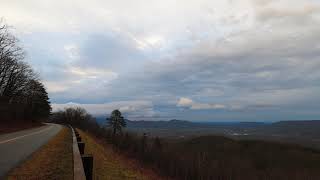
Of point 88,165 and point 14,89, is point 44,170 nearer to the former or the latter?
point 88,165

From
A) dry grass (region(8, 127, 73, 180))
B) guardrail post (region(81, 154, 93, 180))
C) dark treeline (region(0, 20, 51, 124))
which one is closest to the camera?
guardrail post (region(81, 154, 93, 180))

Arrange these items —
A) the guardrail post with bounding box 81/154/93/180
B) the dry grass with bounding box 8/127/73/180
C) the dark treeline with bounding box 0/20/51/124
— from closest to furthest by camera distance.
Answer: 1. the guardrail post with bounding box 81/154/93/180
2. the dry grass with bounding box 8/127/73/180
3. the dark treeline with bounding box 0/20/51/124

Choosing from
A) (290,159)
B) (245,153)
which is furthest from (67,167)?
(245,153)

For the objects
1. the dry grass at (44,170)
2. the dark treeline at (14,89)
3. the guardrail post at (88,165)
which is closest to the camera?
the guardrail post at (88,165)

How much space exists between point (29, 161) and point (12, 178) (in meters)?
4.05

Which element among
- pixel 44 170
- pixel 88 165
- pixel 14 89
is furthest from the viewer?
pixel 14 89

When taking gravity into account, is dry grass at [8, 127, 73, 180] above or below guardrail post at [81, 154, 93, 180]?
below

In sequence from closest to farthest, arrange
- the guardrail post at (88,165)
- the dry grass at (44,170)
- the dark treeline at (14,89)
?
1. the guardrail post at (88,165)
2. the dry grass at (44,170)
3. the dark treeline at (14,89)

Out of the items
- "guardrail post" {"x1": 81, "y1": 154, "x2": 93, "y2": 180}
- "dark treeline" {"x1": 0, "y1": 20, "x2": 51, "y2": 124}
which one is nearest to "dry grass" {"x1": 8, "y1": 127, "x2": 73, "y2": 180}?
"guardrail post" {"x1": 81, "y1": 154, "x2": 93, "y2": 180}

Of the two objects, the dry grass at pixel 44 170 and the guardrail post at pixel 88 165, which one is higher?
the guardrail post at pixel 88 165

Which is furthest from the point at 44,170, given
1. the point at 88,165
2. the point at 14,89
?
the point at 14,89

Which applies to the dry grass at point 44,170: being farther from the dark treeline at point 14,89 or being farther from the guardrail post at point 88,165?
the dark treeline at point 14,89

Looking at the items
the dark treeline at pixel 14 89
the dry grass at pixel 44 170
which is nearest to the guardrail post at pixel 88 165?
the dry grass at pixel 44 170

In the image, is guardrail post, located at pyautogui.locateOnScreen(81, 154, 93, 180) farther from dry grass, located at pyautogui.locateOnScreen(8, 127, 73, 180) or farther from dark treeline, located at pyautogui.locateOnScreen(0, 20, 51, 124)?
dark treeline, located at pyautogui.locateOnScreen(0, 20, 51, 124)
